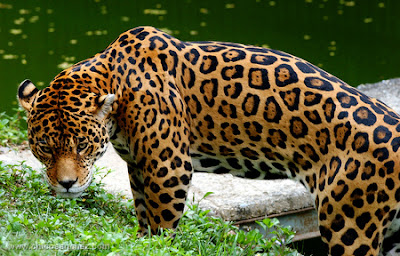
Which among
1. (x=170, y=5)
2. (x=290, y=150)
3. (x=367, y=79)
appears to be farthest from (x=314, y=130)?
(x=170, y=5)

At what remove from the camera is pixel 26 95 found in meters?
5.22

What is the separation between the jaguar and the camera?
475 centimetres

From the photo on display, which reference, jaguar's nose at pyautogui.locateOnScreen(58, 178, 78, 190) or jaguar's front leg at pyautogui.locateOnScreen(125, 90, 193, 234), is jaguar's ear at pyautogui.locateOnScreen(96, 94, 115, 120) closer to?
jaguar's front leg at pyautogui.locateOnScreen(125, 90, 193, 234)

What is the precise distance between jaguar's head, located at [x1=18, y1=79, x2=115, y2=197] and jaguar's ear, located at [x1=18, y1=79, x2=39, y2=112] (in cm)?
2

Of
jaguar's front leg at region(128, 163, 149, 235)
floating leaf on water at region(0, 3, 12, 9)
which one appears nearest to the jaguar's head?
jaguar's front leg at region(128, 163, 149, 235)

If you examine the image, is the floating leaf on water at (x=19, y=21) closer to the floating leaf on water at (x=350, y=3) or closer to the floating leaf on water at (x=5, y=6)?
the floating leaf on water at (x=5, y=6)

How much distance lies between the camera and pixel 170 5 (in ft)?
55.3

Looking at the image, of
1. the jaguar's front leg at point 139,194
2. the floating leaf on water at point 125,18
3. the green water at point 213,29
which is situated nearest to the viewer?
the jaguar's front leg at point 139,194

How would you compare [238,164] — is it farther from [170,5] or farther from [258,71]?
[170,5]

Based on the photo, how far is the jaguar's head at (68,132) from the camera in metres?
4.93

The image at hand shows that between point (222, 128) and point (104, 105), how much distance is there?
0.91 m

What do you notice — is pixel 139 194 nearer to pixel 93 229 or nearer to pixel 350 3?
pixel 93 229

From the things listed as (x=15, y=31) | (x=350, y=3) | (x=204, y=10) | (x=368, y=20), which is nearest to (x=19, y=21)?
(x=15, y=31)

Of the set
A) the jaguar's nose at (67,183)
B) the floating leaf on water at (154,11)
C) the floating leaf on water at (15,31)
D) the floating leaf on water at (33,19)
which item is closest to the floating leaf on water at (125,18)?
the floating leaf on water at (154,11)
